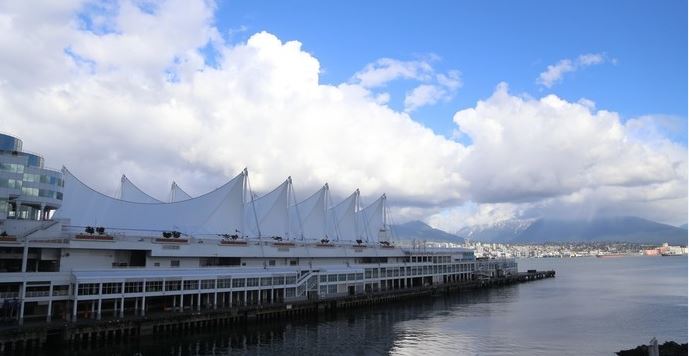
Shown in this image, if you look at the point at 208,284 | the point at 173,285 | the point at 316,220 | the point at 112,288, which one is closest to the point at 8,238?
the point at 112,288

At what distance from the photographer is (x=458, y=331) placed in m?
49.8

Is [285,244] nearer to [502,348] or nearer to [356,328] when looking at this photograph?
[356,328]

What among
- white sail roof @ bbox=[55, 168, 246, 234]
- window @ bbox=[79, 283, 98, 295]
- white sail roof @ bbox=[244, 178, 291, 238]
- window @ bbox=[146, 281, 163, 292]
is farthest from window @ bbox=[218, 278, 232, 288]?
white sail roof @ bbox=[244, 178, 291, 238]

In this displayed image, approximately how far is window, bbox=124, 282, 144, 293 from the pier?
2.90 meters

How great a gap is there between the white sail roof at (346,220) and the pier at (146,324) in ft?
115

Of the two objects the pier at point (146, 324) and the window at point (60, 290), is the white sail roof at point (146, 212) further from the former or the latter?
the window at point (60, 290)

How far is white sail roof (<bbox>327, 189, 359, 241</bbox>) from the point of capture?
101375mm

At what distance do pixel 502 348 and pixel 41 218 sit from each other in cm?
4289

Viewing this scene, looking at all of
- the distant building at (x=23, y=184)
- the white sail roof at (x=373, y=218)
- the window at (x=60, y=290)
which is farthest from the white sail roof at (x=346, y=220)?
the window at (x=60, y=290)

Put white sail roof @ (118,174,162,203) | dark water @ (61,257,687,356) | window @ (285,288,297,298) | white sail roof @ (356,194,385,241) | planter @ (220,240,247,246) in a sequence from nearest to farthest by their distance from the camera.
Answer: dark water @ (61,257,687,356), window @ (285,288,297,298), planter @ (220,240,247,246), white sail roof @ (118,174,162,203), white sail roof @ (356,194,385,241)

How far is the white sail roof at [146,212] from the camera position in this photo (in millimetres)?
63906

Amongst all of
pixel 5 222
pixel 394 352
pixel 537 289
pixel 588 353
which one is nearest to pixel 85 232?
pixel 5 222

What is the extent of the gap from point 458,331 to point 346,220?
180ft

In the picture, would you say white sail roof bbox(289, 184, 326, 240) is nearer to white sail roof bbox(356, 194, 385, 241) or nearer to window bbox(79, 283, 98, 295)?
white sail roof bbox(356, 194, 385, 241)
